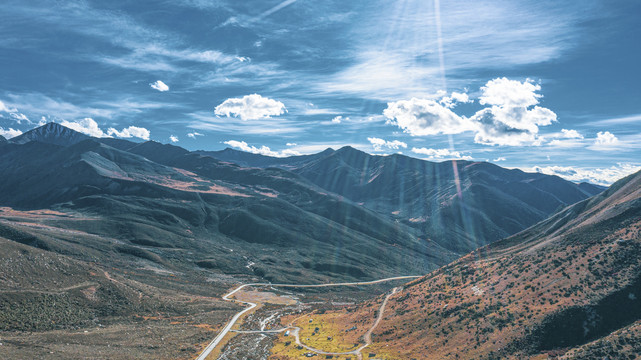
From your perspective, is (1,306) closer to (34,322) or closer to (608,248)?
(34,322)

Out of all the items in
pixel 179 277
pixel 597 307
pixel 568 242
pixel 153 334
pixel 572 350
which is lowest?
pixel 179 277

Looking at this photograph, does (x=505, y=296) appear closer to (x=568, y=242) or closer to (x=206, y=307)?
(x=568, y=242)

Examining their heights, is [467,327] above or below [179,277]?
above

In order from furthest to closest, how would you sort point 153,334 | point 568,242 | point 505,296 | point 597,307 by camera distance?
1. point 153,334
2. point 568,242
3. point 505,296
4. point 597,307

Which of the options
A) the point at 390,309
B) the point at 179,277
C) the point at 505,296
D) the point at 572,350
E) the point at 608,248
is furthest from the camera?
the point at 179,277

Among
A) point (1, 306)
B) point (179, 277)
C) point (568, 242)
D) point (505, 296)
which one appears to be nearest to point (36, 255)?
point (1, 306)

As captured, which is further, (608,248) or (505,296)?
(505,296)
